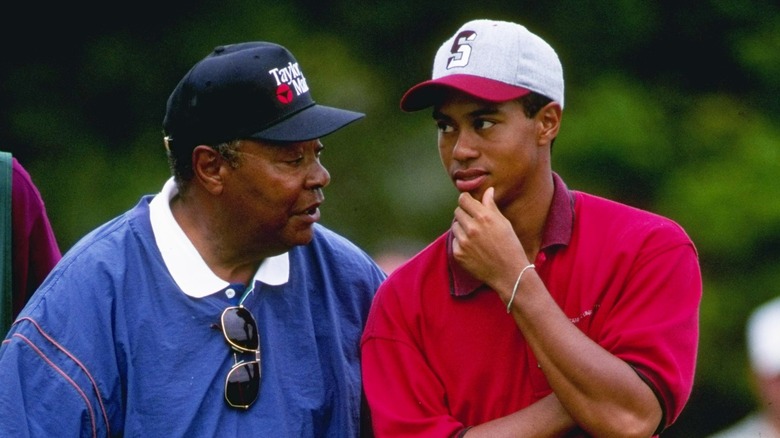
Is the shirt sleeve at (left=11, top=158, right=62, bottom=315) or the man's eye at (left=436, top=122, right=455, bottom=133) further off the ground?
the man's eye at (left=436, top=122, right=455, bottom=133)

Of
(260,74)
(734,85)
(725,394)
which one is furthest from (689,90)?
(260,74)

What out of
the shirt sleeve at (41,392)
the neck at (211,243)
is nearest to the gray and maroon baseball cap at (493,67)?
the neck at (211,243)

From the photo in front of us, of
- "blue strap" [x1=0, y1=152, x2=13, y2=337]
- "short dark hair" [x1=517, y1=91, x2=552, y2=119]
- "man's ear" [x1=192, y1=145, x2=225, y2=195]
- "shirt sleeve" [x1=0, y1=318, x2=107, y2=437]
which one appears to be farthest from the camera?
"blue strap" [x1=0, y1=152, x2=13, y2=337]

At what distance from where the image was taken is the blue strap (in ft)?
14.3

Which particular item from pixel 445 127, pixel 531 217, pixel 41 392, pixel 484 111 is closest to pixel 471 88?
pixel 484 111

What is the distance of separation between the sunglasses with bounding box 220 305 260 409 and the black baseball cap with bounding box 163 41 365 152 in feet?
1.68

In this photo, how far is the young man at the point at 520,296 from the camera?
366cm

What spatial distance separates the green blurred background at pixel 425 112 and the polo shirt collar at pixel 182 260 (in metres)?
4.32

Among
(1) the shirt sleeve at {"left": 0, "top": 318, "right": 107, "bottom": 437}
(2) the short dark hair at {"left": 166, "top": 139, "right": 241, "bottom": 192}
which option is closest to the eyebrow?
(2) the short dark hair at {"left": 166, "top": 139, "right": 241, "bottom": 192}

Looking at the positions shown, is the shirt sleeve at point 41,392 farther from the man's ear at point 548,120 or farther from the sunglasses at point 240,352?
the man's ear at point 548,120

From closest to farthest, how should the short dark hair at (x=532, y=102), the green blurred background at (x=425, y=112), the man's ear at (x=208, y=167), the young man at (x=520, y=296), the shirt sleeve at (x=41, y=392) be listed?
the young man at (x=520, y=296) < the shirt sleeve at (x=41, y=392) < the short dark hair at (x=532, y=102) < the man's ear at (x=208, y=167) < the green blurred background at (x=425, y=112)

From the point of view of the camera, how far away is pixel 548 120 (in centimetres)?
402

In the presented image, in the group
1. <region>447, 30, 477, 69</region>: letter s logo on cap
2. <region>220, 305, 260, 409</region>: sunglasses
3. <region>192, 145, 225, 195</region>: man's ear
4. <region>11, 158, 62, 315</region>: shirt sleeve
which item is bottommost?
<region>220, 305, 260, 409</region>: sunglasses

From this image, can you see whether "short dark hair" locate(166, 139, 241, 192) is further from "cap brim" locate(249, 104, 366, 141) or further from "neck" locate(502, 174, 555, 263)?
"neck" locate(502, 174, 555, 263)
